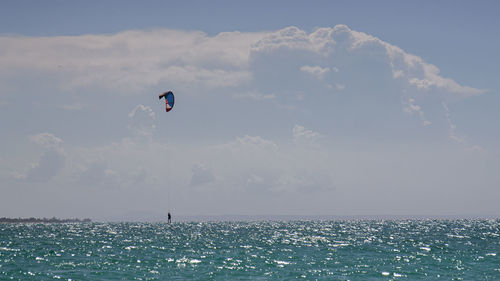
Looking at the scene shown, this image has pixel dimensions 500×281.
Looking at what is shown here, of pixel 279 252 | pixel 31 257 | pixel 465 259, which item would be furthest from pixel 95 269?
pixel 465 259

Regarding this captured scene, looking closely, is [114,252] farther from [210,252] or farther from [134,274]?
[134,274]

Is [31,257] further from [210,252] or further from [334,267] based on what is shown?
[334,267]

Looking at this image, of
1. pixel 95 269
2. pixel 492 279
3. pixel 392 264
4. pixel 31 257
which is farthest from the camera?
pixel 31 257

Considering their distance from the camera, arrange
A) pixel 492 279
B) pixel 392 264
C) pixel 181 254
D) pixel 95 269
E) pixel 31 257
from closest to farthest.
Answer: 1. pixel 492 279
2. pixel 95 269
3. pixel 392 264
4. pixel 31 257
5. pixel 181 254

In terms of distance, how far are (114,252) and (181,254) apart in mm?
7428

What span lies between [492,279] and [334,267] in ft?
40.1

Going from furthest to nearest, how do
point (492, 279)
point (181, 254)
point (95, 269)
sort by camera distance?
point (181, 254)
point (95, 269)
point (492, 279)

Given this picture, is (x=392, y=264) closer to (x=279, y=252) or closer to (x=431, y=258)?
(x=431, y=258)

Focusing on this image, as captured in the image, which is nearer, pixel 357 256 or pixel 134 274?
pixel 134 274

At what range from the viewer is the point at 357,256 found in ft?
198

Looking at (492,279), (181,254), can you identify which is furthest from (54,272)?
(492,279)

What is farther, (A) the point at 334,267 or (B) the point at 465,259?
(B) the point at 465,259

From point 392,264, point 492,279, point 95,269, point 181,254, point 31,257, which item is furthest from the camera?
point 181,254

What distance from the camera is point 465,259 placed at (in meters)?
58.0
